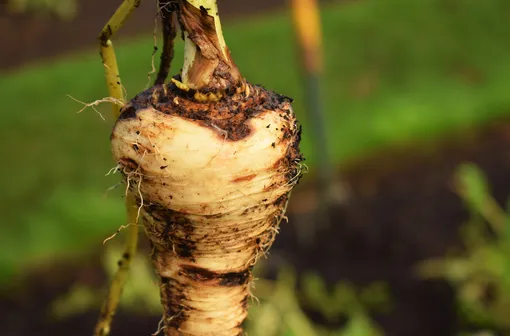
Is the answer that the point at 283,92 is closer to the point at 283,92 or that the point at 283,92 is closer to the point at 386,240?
the point at 283,92

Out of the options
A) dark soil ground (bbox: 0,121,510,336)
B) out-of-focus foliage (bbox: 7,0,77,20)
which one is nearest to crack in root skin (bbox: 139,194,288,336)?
dark soil ground (bbox: 0,121,510,336)

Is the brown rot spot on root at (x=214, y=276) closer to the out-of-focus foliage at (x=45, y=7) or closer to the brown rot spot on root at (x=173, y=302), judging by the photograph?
the brown rot spot on root at (x=173, y=302)

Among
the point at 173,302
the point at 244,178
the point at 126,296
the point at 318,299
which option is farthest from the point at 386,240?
the point at 244,178

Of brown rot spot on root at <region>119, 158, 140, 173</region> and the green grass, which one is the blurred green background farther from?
brown rot spot on root at <region>119, 158, 140, 173</region>

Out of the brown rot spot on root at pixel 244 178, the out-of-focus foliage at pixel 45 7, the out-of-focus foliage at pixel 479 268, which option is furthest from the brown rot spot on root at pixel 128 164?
the out-of-focus foliage at pixel 45 7

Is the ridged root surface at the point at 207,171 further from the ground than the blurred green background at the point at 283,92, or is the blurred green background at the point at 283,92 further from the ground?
the blurred green background at the point at 283,92

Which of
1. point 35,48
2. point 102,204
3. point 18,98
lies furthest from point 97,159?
point 35,48
